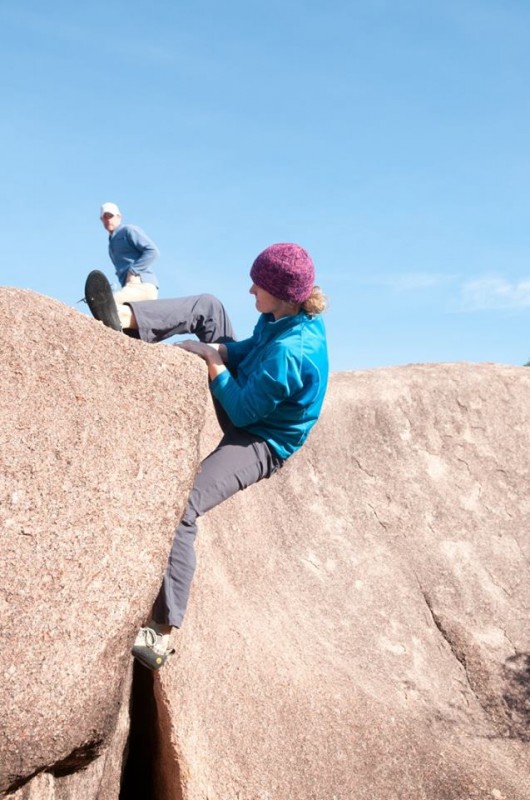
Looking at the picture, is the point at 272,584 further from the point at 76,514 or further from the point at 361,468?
the point at 76,514

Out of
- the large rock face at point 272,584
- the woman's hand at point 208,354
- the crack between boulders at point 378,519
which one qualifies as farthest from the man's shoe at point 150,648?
the crack between boulders at point 378,519

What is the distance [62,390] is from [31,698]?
57.2 inches

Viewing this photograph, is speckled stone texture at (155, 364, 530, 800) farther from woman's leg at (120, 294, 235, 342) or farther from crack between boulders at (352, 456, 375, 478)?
woman's leg at (120, 294, 235, 342)

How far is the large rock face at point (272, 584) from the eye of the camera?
13.5 feet

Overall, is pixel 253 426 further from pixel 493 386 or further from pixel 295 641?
pixel 493 386

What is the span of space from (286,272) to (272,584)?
3262 millimetres

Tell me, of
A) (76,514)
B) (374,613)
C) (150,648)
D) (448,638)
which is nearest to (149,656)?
(150,648)

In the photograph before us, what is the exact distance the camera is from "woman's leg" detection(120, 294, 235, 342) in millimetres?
5410

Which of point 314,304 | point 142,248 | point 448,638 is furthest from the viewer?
point 142,248

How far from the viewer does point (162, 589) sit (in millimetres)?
4984

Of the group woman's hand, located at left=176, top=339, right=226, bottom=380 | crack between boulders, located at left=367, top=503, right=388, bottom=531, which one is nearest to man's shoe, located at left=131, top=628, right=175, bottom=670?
woman's hand, located at left=176, top=339, right=226, bottom=380

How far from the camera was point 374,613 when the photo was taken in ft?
26.7

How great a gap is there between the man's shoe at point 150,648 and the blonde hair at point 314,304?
208cm

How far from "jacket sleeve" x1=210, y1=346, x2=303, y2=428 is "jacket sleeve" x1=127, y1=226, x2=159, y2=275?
4230 millimetres
